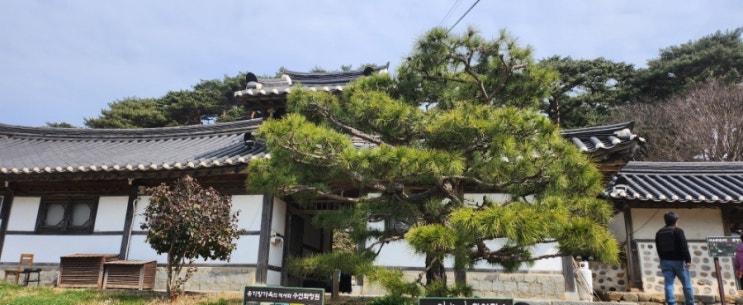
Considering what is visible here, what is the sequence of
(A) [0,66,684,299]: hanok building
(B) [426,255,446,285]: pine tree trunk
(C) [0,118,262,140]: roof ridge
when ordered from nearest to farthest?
(B) [426,255,446,285]: pine tree trunk, (A) [0,66,684,299]: hanok building, (C) [0,118,262,140]: roof ridge

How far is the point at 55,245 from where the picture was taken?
1007 centimetres

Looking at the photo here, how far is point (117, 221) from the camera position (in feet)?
32.7

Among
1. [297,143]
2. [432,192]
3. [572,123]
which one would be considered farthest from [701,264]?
[572,123]

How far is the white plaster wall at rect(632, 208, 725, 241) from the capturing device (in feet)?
35.6

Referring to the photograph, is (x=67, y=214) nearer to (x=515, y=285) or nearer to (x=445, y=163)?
(x=445, y=163)

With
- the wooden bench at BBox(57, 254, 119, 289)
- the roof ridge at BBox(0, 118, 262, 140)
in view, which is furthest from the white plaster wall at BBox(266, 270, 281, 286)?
the roof ridge at BBox(0, 118, 262, 140)

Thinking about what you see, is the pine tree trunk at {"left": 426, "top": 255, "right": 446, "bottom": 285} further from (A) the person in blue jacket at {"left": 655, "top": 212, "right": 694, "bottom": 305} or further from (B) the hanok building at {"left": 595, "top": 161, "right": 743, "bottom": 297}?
(B) the hanok building at {"left": 595, "top": 161, "right": 743, "bottom": 297}

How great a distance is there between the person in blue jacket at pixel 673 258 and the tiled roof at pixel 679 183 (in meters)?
4.43

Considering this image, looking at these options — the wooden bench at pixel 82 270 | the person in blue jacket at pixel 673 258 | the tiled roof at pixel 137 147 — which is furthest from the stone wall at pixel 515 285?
the wooden bench at pixel 82 270

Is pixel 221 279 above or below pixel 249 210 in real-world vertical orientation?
below

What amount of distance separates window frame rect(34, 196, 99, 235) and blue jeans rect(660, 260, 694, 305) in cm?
1044

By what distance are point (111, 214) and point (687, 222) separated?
12698 millimetres

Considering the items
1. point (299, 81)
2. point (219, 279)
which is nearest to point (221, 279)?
point (219, 279)

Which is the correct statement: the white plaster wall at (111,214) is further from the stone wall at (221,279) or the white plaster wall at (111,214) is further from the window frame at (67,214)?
the stone wall at (221,279)
